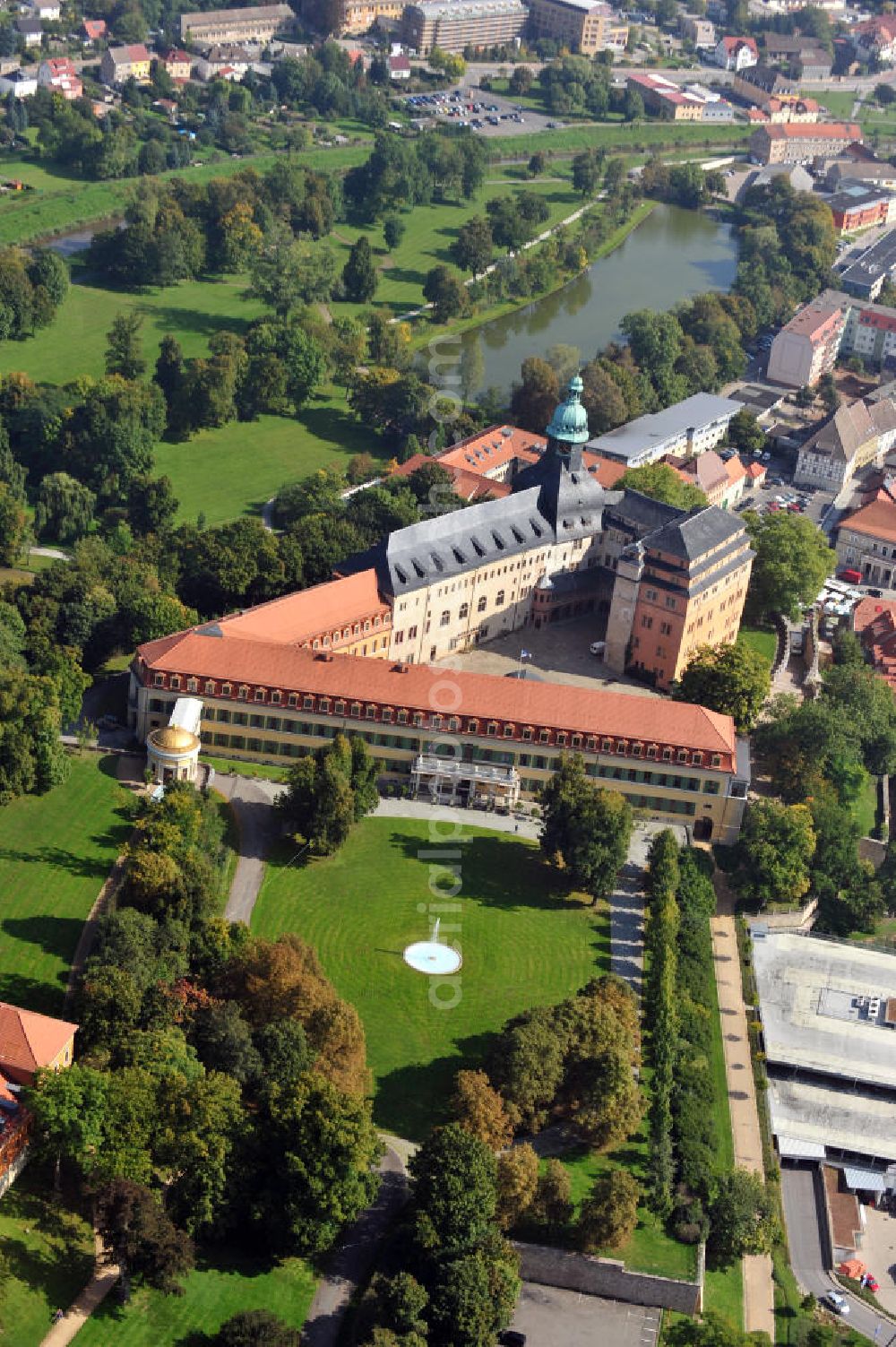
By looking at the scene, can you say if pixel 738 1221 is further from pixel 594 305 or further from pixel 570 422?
pixel 594 305

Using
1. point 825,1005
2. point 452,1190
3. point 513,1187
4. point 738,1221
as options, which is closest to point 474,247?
point 825,1005

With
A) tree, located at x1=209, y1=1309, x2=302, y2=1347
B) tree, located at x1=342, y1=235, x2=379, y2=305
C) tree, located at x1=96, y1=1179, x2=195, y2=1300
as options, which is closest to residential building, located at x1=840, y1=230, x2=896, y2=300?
tree, located at x1=342, y1=235, x2=379, y2=305

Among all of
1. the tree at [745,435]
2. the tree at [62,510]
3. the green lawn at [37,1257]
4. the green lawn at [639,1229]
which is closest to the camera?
the green lawn at [37,1257]

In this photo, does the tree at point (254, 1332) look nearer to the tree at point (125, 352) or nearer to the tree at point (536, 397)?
the tree at point (536, 397)

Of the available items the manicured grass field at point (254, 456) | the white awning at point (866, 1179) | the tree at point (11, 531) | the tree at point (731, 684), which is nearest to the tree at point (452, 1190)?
the white awning at point (866, 1179)

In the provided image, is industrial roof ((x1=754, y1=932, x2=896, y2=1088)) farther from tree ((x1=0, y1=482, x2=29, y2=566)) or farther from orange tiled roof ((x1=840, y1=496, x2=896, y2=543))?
tree ((x1=0, y1=482, x2=29, y2=566))

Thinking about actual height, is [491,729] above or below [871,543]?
above
